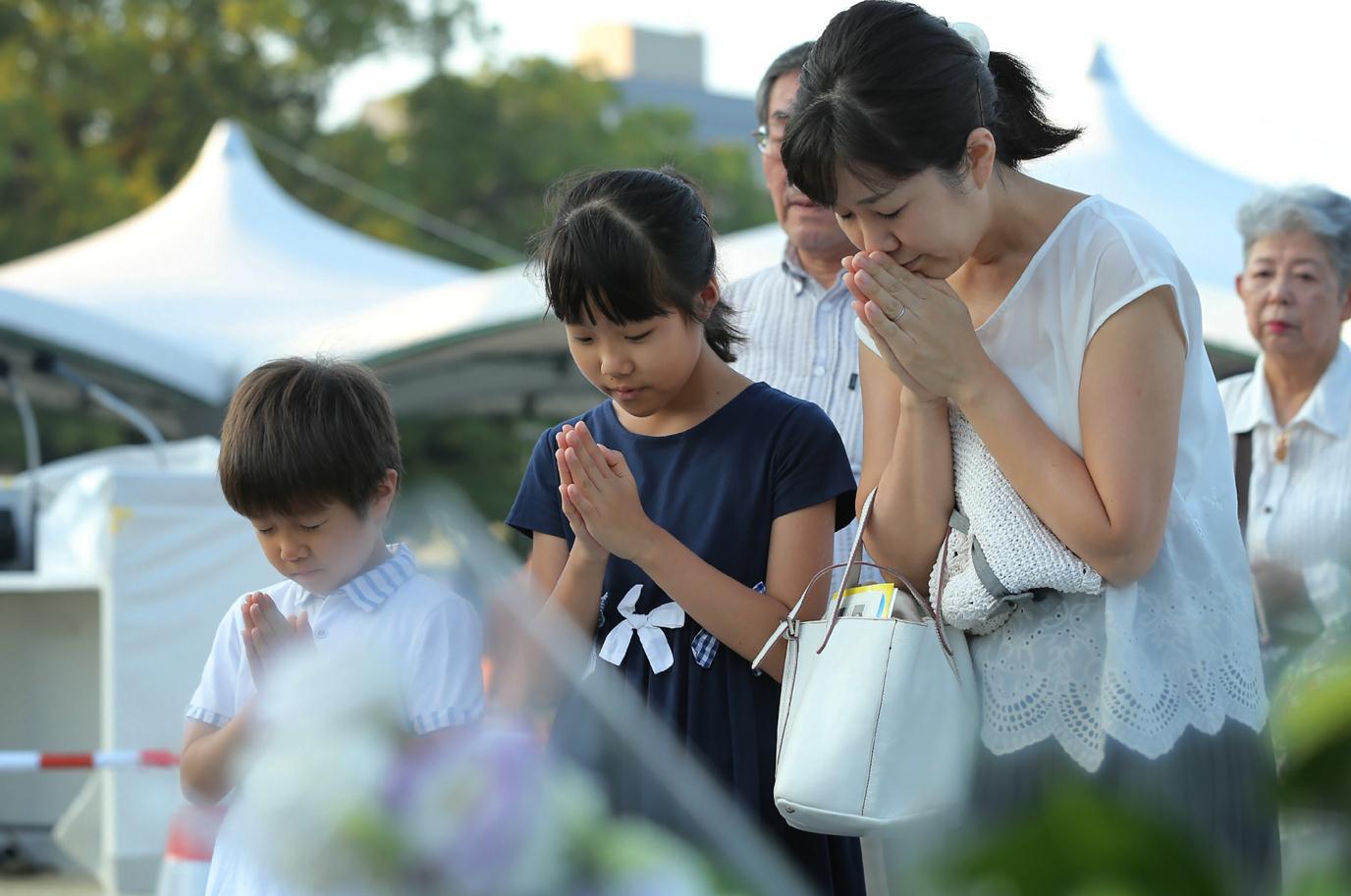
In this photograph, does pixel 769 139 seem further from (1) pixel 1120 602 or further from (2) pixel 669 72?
(2) pixel 669 72

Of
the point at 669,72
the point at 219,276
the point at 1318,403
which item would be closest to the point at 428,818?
the point at 1318,403

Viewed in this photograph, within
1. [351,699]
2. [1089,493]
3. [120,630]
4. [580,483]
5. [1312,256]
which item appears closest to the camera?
[351,699]

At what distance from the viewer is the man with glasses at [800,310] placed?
2.69m

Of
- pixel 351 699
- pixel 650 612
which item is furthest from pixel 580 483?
pixel 351 699

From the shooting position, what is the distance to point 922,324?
→ 1747 mm

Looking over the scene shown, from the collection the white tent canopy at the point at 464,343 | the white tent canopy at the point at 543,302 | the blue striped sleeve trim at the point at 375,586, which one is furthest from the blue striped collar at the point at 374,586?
the white tent canopy at the point at 464,343

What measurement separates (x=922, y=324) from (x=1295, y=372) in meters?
1.81

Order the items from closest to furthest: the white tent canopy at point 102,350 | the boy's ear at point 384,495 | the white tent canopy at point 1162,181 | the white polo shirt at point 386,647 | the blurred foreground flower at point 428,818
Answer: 1. the blurred foreground flower at point 428,818
2. the white polo shirt at point 386,647
3. the boy's ear at point 384,495
4. the white tent canopy at point 1162,181
5. the white tent canopy at point 102,350

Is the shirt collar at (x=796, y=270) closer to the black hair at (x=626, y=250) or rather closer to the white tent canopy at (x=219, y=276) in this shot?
the black hair at (x=626, y=250)

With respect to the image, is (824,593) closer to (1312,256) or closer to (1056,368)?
(1056,368)

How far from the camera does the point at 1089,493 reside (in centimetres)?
169

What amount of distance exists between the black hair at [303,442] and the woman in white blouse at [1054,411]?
0.70 metres

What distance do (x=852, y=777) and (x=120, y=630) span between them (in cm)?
428

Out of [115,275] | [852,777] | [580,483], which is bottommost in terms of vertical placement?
[115,275]
